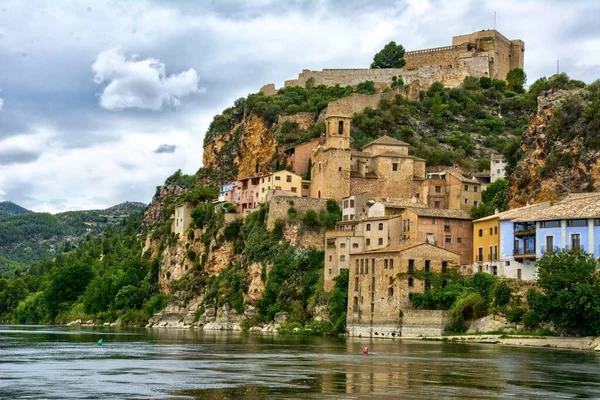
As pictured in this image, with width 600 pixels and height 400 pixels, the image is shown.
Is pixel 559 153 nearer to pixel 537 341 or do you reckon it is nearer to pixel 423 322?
pixel 423 322

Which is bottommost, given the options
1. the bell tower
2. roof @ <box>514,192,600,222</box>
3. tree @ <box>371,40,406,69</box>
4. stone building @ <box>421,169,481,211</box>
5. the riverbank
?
the riverbank

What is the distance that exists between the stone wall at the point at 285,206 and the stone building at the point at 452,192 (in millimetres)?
10217

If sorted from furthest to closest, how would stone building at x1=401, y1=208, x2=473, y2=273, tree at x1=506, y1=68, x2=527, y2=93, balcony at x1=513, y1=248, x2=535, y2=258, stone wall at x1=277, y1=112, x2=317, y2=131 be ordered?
tree at x1=506, y1=68, x2=527, y2=93 → stone wall at x1=277, y1=112, x2=317, y2=131 → stone building at x1=401, y1=208, x2=473, y2=273 → balcony at x1=513, y1=248, x2=535, y2=258

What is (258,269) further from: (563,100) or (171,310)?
(563,100)

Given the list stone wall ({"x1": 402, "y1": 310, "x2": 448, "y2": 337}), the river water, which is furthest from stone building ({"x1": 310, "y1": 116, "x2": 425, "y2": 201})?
the river water

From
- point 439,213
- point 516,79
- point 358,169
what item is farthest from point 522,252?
point 516,79

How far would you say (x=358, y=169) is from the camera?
3912 inches

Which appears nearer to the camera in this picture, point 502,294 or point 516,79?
point 502,294

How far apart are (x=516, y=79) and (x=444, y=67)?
1090 centimetres

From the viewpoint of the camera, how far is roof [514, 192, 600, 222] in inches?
2657

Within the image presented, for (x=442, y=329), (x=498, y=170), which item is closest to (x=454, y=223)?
(x=442, y=329)

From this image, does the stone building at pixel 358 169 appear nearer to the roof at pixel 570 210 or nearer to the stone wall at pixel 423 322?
the stone wall at pixel 423 322

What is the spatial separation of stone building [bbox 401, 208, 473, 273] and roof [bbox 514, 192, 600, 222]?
9.32 metres

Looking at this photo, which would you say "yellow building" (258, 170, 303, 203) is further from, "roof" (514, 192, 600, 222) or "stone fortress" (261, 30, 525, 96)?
"stone fortress" (261, 30, 525, 96)
